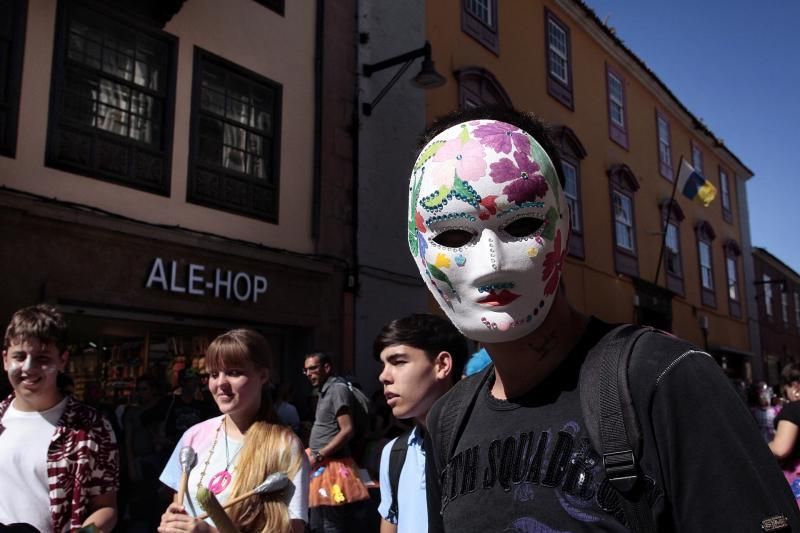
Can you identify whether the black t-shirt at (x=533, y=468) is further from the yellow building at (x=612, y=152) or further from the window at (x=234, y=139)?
the yellow building at (x=612, y=152)

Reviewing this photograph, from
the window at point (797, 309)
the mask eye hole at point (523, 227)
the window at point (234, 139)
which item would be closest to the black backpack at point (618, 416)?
the mask eye hole at point (523, 227)

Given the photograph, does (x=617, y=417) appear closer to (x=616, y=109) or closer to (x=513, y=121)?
(x=513, y=121)

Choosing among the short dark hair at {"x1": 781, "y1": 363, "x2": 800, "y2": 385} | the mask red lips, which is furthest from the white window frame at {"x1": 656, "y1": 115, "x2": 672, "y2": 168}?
the mask red lips

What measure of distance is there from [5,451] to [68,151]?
5.29m

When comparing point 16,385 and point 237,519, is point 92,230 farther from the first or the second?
point 237,519

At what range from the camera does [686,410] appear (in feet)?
3.68

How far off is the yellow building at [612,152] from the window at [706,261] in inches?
2.6

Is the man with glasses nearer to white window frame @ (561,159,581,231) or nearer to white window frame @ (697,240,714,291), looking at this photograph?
white window frame @ (561,159,581,231)

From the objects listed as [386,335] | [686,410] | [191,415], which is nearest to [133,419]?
[191,415]

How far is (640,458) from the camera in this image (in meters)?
1.14

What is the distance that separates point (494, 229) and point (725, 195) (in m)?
27.4

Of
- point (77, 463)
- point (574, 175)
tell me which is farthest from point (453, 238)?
point (574, 175)

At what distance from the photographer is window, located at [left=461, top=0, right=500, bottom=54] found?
1352 cm

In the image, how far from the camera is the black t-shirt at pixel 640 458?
1.07 m
